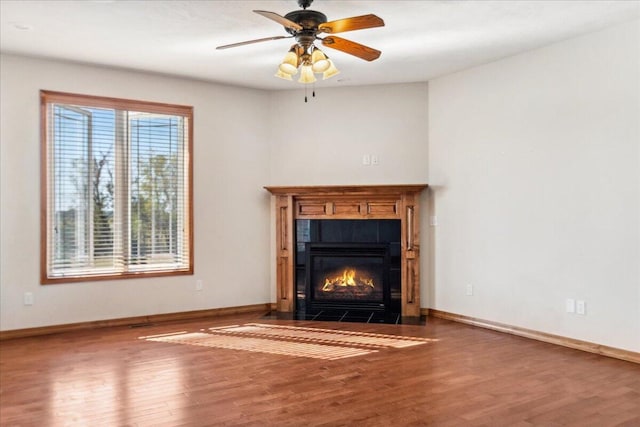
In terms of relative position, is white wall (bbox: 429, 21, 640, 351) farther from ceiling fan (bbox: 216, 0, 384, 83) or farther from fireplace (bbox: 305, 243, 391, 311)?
ceiling fan (bbox: 216, 0, 384, 83)

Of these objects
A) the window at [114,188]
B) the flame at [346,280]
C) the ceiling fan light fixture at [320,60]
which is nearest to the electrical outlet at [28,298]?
the window at [114,188]

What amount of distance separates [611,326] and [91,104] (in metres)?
5.20

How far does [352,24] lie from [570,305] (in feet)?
9.99

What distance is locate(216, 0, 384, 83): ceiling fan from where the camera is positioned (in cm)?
311

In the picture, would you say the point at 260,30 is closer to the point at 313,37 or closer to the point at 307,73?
the point at 307,73

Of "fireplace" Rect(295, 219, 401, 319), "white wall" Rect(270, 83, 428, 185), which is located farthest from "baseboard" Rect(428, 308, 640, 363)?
"white wall" Rect(270, 83, 428, 185)

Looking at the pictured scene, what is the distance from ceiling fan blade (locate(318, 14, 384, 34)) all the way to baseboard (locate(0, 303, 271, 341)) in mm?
3630

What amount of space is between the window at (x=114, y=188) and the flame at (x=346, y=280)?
161 cm

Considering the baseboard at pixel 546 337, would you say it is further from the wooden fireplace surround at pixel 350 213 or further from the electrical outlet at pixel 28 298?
the electrical outlet at pixel 28 298

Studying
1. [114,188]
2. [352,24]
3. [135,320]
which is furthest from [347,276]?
[352,24]

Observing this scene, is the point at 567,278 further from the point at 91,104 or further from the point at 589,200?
the point at 91,104

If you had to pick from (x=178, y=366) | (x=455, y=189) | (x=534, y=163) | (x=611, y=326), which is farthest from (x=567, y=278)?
(x=178, y=366)

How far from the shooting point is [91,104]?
5.12m

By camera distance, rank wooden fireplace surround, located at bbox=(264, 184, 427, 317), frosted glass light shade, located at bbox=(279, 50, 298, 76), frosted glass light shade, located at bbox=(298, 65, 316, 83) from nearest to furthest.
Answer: frosted glass light shade, located at bbox=(279, 50, 298, 76), frosted glass light shade, located at bbox=(298, 65, 316, 83), wooden fireplace surround, located at bbox=(264, 184, 427, 317)
